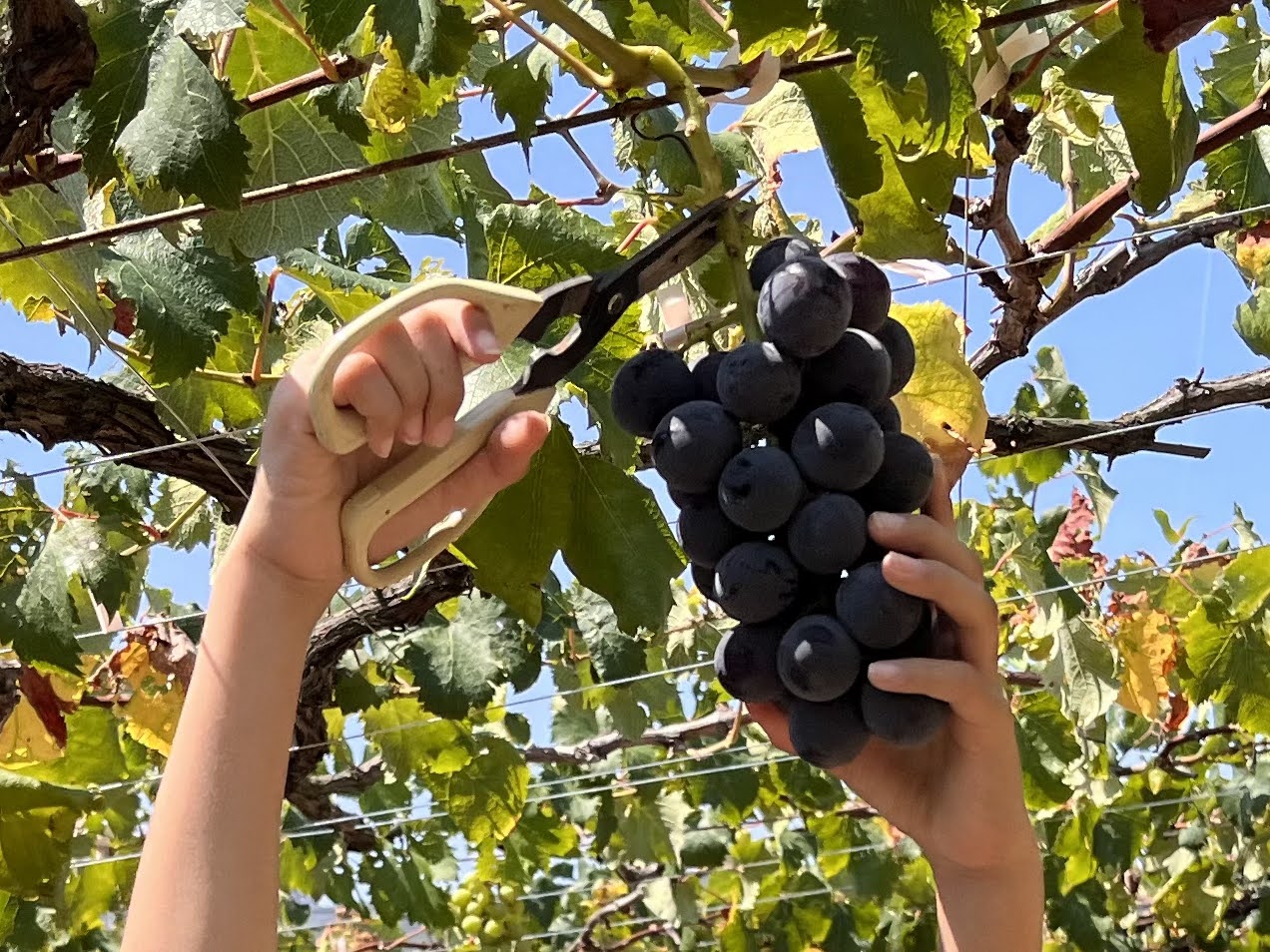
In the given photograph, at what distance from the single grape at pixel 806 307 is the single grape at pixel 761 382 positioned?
1 centimetres

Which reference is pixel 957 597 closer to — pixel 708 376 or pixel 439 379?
pixel 708 376

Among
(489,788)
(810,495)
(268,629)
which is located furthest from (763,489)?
(489,788)

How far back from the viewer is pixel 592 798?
440 centimetres

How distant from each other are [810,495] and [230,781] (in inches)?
15.2

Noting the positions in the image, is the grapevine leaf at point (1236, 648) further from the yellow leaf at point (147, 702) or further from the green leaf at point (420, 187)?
the yellow leaf at point (147, 702)

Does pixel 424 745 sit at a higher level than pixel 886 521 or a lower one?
higher

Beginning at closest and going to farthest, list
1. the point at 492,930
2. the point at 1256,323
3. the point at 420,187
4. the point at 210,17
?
the point at 210,17 < the point at 420,187 < the point at 1256,323 < the point at 492,930

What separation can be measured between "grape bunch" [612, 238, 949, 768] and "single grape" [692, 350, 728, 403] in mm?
10

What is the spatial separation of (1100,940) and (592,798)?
1.64 m

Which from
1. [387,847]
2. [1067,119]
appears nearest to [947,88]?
[1067,119]

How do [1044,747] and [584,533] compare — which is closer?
[584,533]

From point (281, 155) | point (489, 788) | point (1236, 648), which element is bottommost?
point (1236, 648)

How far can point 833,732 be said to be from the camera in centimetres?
77

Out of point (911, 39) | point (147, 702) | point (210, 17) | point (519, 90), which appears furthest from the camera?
point (147, 702)
